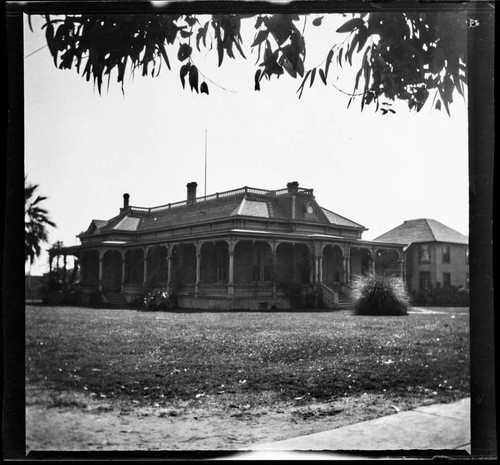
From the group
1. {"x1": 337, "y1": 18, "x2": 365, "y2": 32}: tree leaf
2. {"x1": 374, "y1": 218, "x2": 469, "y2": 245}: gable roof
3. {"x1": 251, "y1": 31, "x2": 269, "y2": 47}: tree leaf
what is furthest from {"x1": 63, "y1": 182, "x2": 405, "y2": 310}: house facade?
{"x1": 337, "y1": 18, "x2": 365, "y2": 32}: tree leaf

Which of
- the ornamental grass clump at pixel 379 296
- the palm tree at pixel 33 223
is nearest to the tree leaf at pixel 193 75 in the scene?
the palm tree at pixel 33 223

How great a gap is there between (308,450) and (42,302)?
2.43 m

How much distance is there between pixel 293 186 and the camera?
15.5ft

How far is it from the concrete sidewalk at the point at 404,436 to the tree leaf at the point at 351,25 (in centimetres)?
324

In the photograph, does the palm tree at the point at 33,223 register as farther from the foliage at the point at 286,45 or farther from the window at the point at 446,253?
the window at the point at 446,253

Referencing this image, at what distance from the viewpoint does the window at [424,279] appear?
4.94 m

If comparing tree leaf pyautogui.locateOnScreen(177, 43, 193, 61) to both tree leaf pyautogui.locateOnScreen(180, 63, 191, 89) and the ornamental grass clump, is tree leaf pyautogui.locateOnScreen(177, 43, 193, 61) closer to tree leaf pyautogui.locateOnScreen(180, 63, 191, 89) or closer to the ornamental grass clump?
tree leaf pyautogui.locateOnScreen(180, 63, 191, 89)

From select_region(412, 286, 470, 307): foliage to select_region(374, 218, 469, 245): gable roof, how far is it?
459mm

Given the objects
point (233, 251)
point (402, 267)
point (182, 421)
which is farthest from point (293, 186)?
point (182, 421)

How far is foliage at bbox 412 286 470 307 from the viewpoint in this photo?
4.13 metres

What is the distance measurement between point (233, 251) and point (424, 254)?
6.91ft

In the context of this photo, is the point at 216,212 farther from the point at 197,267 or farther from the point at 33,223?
the point at 33,223

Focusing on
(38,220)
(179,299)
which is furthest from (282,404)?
(38,220)

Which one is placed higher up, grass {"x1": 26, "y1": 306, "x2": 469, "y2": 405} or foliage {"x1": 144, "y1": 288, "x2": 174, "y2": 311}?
foliage {"x1": 144, "y1": 288, "x2": 174, "y2": 311}
